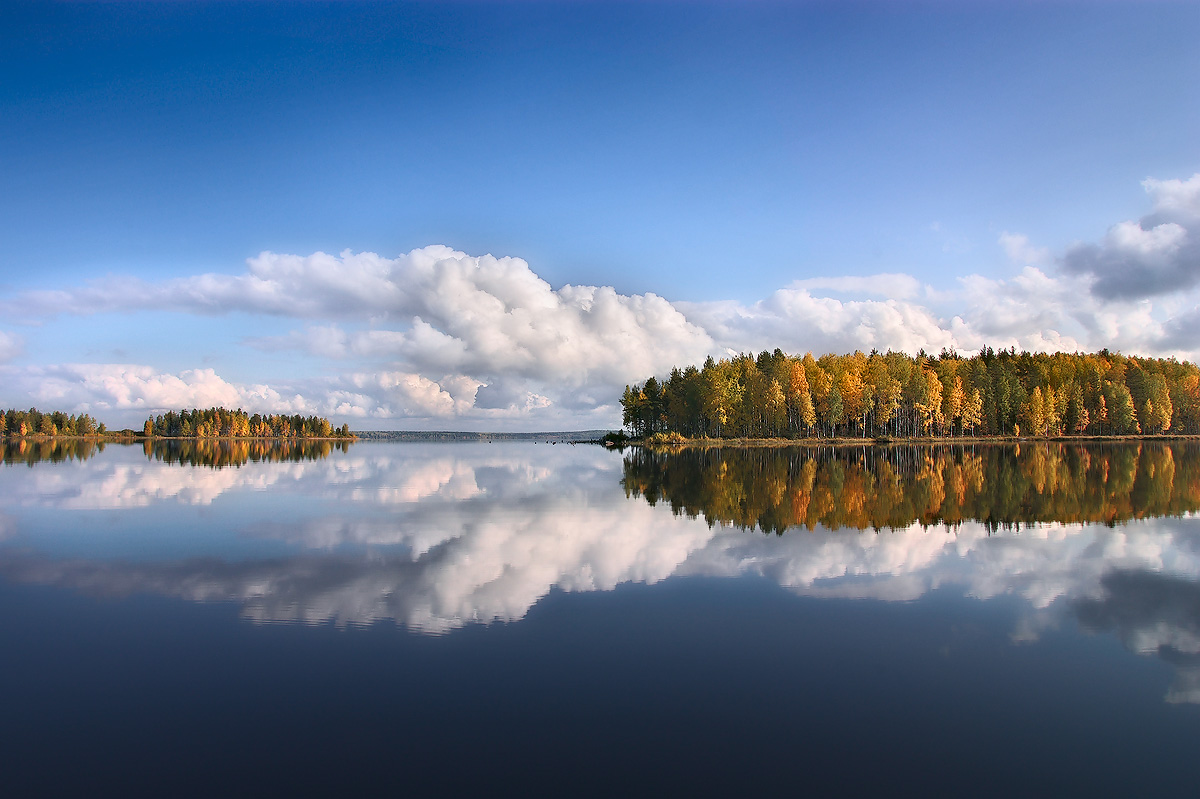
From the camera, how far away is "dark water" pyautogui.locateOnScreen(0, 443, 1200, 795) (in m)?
6.39

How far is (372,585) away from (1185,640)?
1435 centimetres

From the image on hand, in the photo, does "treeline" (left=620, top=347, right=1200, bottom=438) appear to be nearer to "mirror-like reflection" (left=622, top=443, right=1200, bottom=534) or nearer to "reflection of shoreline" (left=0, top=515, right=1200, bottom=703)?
"mirror-like reflection" (left=622, top=443, right=1200, bottom=534)

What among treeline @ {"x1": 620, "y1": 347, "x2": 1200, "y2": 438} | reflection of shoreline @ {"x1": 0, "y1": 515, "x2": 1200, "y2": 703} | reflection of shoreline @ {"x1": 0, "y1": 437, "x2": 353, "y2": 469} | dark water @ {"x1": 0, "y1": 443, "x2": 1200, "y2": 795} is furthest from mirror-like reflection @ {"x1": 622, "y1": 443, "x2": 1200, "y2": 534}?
treeline @ {"x1": 620, "y1": 347, "x2": 1200, "y2": 438}

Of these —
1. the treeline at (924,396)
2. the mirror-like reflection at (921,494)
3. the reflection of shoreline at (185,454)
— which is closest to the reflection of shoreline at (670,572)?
the mirror-like reflection at (921,494)

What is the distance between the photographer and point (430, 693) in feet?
26.0

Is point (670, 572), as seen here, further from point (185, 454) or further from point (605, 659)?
point (185, 454)

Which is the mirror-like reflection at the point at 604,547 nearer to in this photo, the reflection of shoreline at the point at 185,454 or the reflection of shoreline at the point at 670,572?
Answer: the reflection of shoreline at the point at 670,572

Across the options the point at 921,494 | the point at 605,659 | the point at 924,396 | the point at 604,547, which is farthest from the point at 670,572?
the point at 924,396

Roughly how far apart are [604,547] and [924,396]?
319 ft

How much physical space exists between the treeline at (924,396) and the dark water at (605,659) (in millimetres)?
80973

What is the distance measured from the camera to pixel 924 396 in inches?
3922

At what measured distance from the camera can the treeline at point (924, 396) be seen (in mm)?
99812

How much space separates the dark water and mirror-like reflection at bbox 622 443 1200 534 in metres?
1.66

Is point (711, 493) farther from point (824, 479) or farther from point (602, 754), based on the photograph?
point (602, 754)
